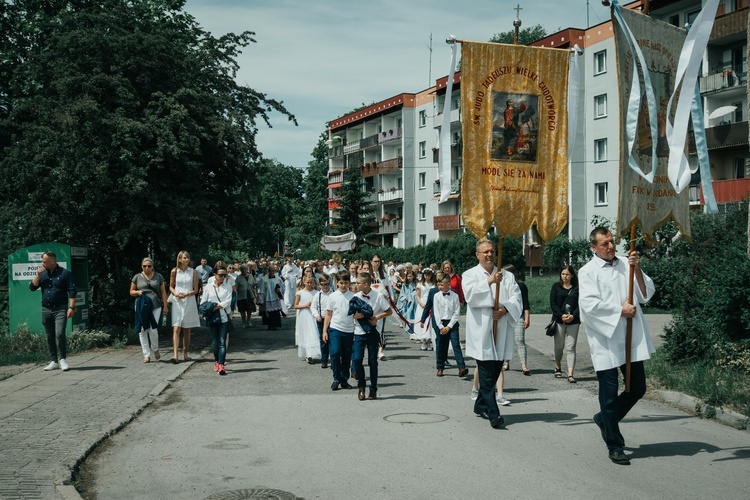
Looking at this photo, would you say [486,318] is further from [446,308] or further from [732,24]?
[732,24]

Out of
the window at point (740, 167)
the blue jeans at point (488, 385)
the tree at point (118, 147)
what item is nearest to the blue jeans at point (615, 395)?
the blue jeans at point (488, 385)

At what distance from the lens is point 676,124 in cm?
721

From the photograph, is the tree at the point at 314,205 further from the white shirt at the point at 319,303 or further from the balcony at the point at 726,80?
the white shirt at the point at 319,303

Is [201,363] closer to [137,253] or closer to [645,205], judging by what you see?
[137,253]

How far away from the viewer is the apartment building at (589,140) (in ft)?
119

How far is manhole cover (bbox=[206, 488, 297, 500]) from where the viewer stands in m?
5.96

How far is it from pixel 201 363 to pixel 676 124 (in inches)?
402

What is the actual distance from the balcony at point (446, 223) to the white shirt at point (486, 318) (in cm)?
5077

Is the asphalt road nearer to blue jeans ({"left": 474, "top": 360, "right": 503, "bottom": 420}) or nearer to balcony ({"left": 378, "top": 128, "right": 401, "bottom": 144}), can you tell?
blue jeans ({"left": 474, "top": 360, "right": 503, "bottom": 420})

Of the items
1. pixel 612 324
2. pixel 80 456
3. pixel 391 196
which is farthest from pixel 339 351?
pixel 391 196

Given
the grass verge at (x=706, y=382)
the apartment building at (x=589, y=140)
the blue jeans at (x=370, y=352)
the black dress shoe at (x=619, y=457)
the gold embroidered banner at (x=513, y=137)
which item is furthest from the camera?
the apartment building at (x=589, y=140)

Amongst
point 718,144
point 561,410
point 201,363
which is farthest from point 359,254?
point 561,410

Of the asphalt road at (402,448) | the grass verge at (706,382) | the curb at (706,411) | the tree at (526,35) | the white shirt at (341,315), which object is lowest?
the asphalt road at (402,448)

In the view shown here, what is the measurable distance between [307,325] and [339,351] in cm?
316
